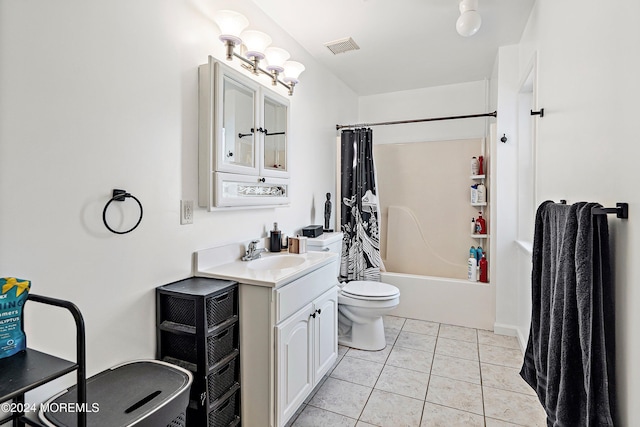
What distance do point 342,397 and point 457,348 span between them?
118 centimetres

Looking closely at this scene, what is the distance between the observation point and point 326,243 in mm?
2664

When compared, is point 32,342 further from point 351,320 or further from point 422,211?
point 422,211

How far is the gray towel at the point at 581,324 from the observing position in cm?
101

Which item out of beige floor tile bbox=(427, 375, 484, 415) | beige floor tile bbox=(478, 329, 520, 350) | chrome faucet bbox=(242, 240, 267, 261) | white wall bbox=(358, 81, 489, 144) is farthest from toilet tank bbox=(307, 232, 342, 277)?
white wall bbox=(358, 81, 489, 144)

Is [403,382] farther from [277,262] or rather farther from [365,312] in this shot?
[277,262]

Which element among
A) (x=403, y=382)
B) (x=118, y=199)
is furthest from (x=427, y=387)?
(x=118, y=199)

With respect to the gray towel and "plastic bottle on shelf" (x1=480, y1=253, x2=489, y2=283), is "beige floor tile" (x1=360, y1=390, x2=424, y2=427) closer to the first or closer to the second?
the gray towel

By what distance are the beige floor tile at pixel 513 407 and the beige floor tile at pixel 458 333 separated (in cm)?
78

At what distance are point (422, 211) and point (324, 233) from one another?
1.41m

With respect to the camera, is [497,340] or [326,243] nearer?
[326,243]

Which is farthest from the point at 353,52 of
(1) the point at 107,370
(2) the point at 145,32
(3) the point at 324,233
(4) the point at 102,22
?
(1) the point at 107,370

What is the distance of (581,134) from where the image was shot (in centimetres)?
136

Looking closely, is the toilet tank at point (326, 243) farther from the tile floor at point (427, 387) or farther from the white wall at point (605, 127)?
the white wall at point (605, 127)

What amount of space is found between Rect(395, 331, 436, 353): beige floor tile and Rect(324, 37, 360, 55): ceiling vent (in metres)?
2.52
